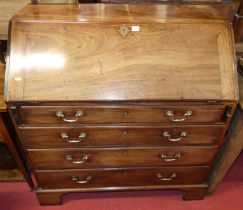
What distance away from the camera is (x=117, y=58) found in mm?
1132

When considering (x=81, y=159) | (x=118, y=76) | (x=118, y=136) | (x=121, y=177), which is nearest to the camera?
(x=118, y=76)

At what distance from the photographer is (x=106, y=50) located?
114 centimetres

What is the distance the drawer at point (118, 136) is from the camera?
4.06 feet

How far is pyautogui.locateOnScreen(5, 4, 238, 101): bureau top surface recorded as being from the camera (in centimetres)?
109

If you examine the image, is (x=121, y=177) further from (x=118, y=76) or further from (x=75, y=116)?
(x=118, y=76)

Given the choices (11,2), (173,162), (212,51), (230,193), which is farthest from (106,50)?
(230,193)

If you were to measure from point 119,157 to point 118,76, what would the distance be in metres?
0.51

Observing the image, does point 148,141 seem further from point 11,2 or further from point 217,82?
point 11,2

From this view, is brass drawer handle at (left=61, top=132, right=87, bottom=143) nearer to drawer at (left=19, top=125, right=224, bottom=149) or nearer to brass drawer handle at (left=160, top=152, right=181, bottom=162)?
drawer at (left=19, top=125, right=224, bottom=149)

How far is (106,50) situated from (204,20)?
486mm

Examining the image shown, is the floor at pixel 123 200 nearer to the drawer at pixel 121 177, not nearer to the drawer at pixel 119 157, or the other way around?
the drawer at pixel 121 177

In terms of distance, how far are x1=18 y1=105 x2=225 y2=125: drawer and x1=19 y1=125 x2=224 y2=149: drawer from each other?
0.05 meters

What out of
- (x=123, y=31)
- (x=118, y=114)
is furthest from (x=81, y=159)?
(x=123, y=31)

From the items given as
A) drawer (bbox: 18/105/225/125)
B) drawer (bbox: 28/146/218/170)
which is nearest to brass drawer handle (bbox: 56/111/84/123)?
drawer (bbox: 18/105/225/125)
